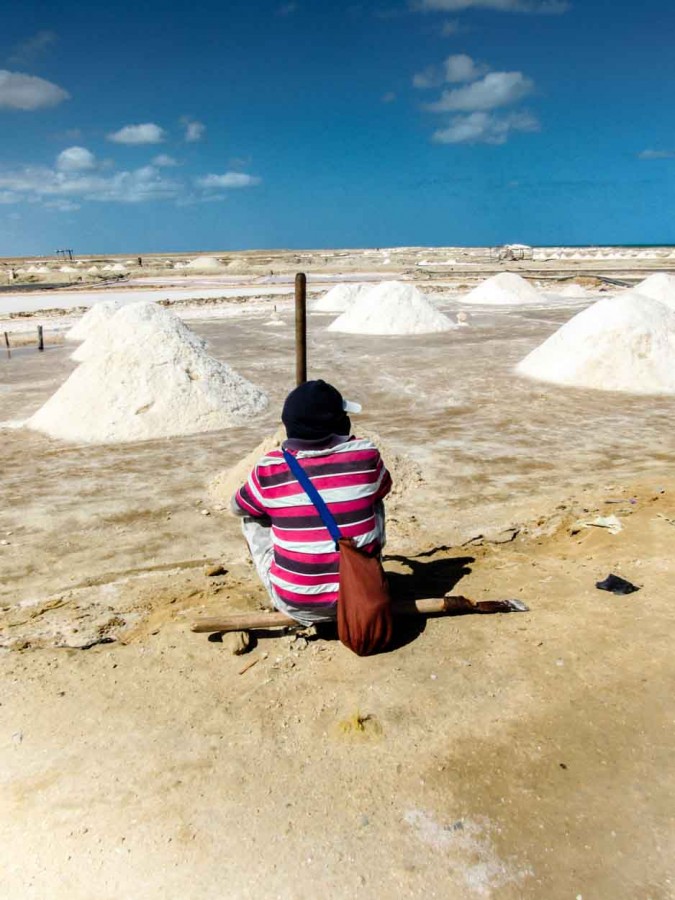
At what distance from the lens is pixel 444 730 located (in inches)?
109

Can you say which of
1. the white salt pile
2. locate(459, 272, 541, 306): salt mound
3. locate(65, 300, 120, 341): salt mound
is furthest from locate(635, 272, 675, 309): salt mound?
the white salt pile

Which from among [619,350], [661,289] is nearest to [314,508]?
[619,350]

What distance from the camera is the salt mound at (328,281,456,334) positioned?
19297 mm

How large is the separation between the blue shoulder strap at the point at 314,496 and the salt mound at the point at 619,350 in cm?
931

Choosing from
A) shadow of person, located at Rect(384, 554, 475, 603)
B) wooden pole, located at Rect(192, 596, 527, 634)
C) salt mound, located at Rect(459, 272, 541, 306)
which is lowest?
shadow of person, located at Rect(384, 554, 475, 603)

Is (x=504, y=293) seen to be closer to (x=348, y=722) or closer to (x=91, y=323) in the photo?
(x=91, y=323)

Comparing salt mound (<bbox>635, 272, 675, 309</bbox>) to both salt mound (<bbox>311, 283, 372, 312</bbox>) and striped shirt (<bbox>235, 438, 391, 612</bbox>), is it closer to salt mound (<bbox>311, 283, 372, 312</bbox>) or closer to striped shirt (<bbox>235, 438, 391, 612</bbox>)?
salt mound (<bbox>311, 283, 372, 312</bbox>)

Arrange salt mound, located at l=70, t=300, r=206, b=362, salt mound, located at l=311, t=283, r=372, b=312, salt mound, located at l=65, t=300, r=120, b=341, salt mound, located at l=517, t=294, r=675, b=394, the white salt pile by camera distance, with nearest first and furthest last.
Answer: the white salt pile < salt mound, located at l=70, t=300, r=206, b=362 < salt mound, located at l=517, t=294, r=675, b=394 < salt mound, located at l=65, t=300, r=120, b=341 < salt mound, located at l=311, t=283, r=372, b=312

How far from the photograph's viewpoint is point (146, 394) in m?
9.23

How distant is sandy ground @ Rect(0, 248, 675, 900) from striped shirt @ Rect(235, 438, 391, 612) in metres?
0.46

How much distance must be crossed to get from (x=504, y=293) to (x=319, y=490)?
26.6 metres

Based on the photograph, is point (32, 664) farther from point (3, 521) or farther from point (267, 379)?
point (267, 379)

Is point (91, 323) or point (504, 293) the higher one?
point (504, 293)

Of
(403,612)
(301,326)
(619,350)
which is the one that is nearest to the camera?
(403,612)
